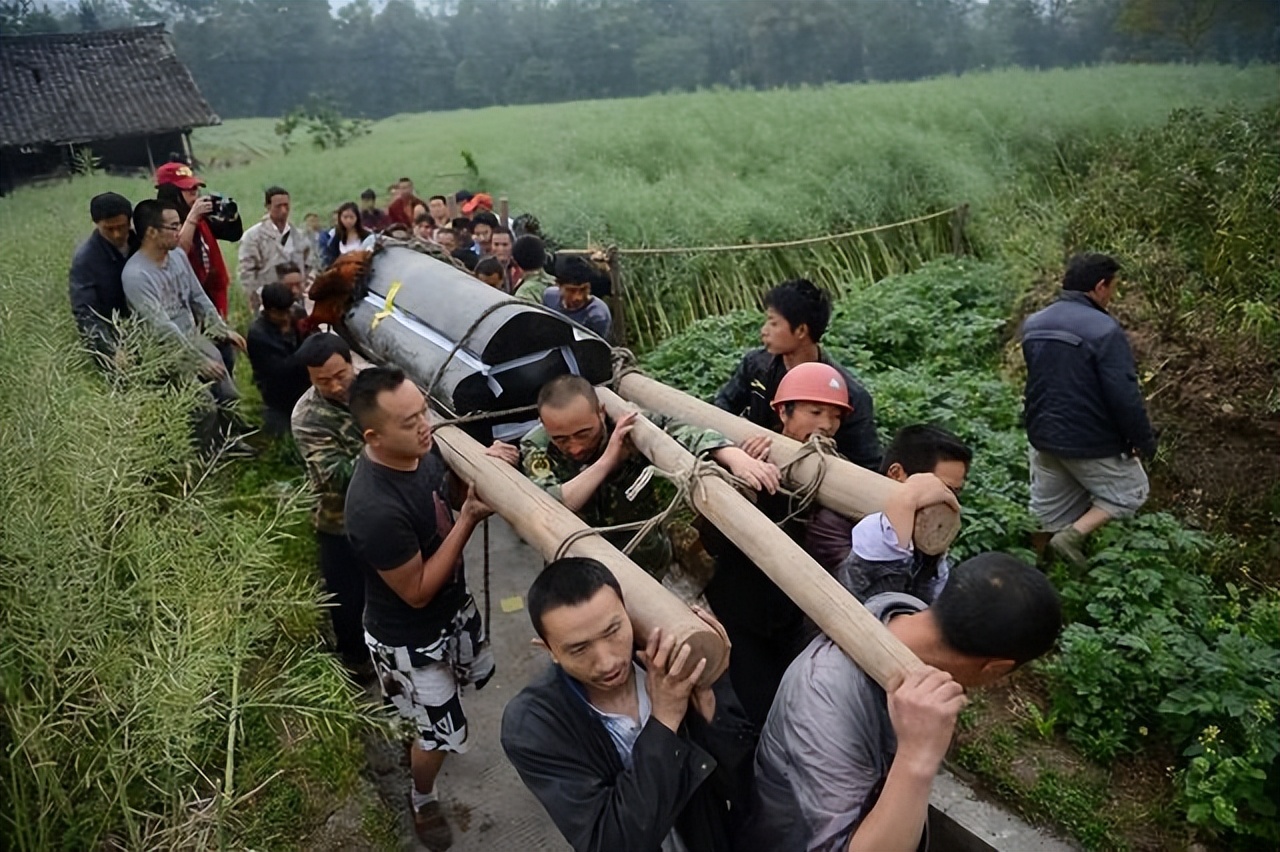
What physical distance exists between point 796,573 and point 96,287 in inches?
184

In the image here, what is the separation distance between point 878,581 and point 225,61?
25.8 meters

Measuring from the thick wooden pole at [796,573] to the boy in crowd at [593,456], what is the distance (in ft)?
0.38

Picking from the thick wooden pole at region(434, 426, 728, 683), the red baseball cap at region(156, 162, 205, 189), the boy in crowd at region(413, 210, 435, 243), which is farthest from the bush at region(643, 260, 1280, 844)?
the red baseball cap at region(156, 162, 205, 189)

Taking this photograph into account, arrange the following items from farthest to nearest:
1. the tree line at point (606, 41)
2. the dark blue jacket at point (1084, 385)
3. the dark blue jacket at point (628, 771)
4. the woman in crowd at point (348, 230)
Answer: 1. the tree line at point (606, 41)
2. the woman in crowd at point (348, 230)
3. the dark blue jacket at point (1084, 385)
4. the dark blue jacket at point (628, 771)

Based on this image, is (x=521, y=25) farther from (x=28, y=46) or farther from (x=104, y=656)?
(x=104, y=656)

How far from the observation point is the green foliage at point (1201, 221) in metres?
6.09

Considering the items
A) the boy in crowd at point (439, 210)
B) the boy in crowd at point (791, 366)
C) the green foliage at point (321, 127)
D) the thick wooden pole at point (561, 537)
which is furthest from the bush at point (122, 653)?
the green foliage at point (321, 127)

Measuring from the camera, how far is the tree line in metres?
11.9

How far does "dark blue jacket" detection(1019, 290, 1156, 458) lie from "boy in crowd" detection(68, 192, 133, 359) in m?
4.97

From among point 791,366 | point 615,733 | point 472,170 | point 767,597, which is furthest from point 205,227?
point 472,170

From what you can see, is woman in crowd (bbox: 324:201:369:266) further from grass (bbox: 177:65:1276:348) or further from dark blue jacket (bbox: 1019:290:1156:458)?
dark blue jacket (bbox: 1019:290:1156:458)

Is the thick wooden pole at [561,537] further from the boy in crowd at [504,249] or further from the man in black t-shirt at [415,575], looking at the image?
the boy in crowd at [504,249]

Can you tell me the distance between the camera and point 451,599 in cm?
312

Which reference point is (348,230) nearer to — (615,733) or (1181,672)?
(615,733)
